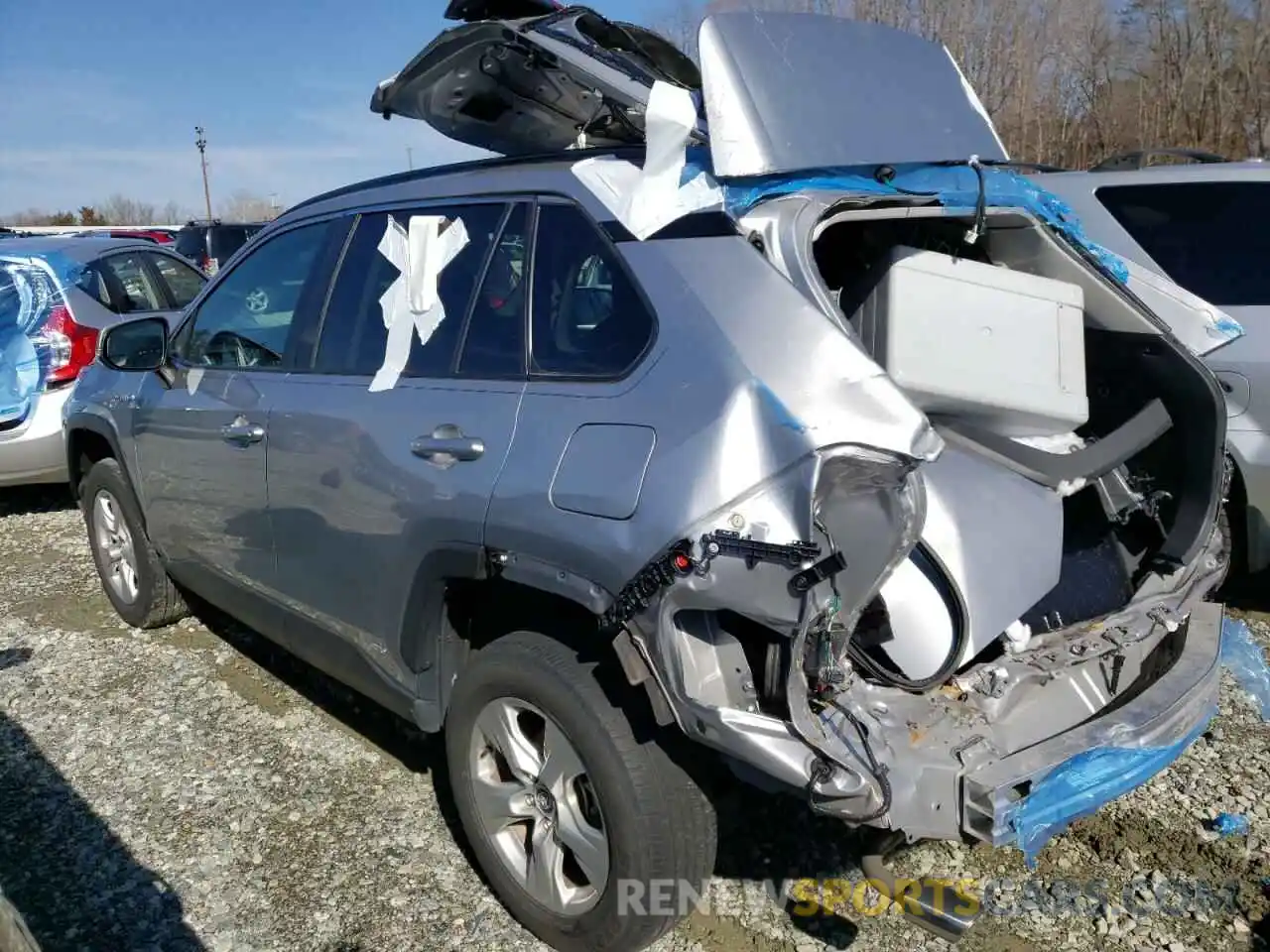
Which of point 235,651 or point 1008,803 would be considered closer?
point 1008,803

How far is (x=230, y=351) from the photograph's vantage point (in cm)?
384

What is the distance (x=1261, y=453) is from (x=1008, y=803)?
2814 millimetres

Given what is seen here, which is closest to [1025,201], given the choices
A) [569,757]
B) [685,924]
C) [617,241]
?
[617,241]

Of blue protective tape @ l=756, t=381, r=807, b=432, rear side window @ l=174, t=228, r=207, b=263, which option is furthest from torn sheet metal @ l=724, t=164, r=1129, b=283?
rear side window @ l=174, t=228, r=207, b=263

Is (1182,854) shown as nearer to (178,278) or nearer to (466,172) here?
(466,172)

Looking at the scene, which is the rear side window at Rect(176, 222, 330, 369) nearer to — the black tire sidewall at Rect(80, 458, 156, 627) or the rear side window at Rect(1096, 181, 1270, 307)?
the black tire sidewall at Rect(80, 458, 156, 627)

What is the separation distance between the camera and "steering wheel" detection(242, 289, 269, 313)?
373 cm

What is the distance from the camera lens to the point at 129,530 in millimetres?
4719

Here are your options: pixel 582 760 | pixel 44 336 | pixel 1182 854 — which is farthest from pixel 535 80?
pixel 44 336

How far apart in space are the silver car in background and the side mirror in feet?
8.54

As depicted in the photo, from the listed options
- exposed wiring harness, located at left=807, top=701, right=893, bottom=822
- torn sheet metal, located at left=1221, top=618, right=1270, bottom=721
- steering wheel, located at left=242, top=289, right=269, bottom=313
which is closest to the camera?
exposed wiring harness, located at left=807, top=701, right=893, bottom=822

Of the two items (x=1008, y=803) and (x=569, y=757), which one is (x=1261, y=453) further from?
(x=569, y=757)

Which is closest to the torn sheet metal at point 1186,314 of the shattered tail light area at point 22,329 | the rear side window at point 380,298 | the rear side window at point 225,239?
the rear side window at point 380,298

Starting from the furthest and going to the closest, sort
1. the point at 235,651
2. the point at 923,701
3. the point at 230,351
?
the point at 235,651, the point at 230,351, the point at 923,701
